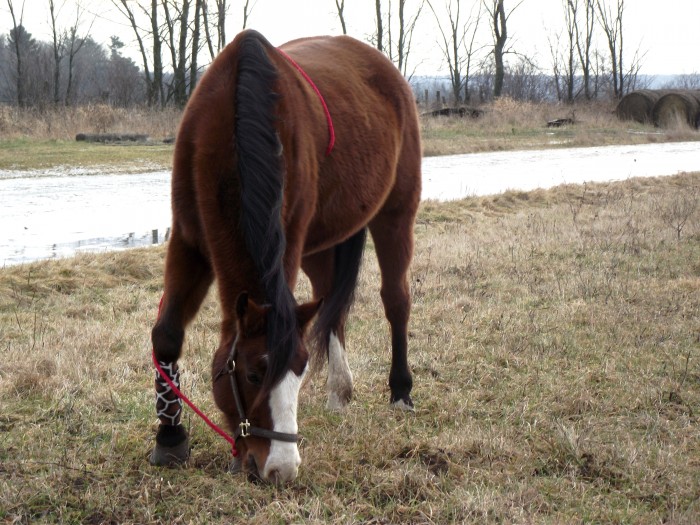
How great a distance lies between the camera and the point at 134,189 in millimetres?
11625

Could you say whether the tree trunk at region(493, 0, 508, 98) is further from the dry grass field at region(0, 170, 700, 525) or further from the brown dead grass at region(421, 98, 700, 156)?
the dry grass field at region(0, 170, 700, 525)

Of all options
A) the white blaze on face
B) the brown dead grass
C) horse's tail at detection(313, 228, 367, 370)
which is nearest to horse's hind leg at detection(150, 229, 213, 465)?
the white blaze on face

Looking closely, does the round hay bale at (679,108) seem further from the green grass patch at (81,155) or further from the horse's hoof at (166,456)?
the horse's hoof at (166,456)

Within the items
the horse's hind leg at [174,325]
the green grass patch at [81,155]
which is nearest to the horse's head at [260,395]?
the horse's hind leg at [174,325]

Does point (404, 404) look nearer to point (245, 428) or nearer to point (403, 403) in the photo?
point (403, 403)

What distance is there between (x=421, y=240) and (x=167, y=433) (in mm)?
5335

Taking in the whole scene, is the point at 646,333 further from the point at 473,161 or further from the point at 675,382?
the point at 473,161

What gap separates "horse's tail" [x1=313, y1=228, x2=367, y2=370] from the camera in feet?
13.7

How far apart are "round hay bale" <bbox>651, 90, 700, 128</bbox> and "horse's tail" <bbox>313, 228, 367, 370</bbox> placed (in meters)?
28.3

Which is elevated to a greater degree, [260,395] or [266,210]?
[266,210]

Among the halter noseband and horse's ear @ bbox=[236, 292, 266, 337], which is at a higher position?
horse's ear @ bbox=[236, 292, 266, 337]

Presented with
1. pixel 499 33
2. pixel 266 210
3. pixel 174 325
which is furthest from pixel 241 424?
pixel 499 33

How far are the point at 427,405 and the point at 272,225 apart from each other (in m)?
1.78

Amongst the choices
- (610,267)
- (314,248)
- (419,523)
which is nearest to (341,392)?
(314,248)
